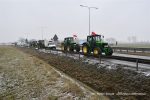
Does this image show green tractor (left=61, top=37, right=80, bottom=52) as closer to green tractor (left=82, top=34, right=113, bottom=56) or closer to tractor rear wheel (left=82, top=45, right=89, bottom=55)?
tractor rear wheel (left=82, top=45, right=89, bottom=55)

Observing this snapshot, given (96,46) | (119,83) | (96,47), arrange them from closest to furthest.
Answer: (119,83) < (96,47) < (96,46)

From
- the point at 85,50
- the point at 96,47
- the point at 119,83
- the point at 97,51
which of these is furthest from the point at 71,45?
the point at 119,83

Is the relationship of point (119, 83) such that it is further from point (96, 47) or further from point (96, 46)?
point (96, 46)

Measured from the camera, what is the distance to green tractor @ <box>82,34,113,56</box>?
83.2 feet

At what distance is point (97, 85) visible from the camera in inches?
458

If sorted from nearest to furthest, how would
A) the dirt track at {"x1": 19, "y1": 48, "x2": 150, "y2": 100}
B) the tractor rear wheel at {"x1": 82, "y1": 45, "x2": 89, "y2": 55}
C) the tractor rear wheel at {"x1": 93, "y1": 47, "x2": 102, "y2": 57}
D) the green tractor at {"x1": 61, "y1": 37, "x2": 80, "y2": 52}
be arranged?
the dirt track at {"x1": 19, "y1": 48, "x2": 150, "y2": 100}, the tractor rear wheel at {"x1": 93, "y1": 47, "x2": 102, "y2": 57}, the tractor rear wheel at {"x1": 82, "y1": 45, "x2": 89, "y2": 55}, the green tractor at {"x1": 61, "y1": 37, "x2": 80, "y2": 52}

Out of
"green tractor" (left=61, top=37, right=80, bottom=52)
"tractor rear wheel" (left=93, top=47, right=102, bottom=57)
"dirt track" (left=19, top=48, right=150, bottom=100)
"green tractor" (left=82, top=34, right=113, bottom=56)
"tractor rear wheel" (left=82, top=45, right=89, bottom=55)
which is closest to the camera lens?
"dirt track" (left=19, top=48, right=150, bottom=100)

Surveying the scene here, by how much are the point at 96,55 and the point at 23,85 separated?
13.1 meters

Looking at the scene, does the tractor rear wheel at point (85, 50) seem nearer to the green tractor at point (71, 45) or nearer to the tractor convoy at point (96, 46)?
the tractor convoy at point (96, 46)

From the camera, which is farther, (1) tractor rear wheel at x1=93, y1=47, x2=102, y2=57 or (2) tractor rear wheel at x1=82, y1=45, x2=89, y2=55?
(2) tractor rear wheel at x1=82, y1=45, x2=89, y2=55

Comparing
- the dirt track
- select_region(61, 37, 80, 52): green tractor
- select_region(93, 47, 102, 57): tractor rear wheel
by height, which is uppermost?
select_region(61, 37, 80, 52): green tractor

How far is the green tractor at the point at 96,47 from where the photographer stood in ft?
83.2

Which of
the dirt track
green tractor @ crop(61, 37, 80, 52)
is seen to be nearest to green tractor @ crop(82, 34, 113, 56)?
green tractor @ crop(61, 37, 80, 52)

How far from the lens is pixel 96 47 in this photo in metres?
26.0
